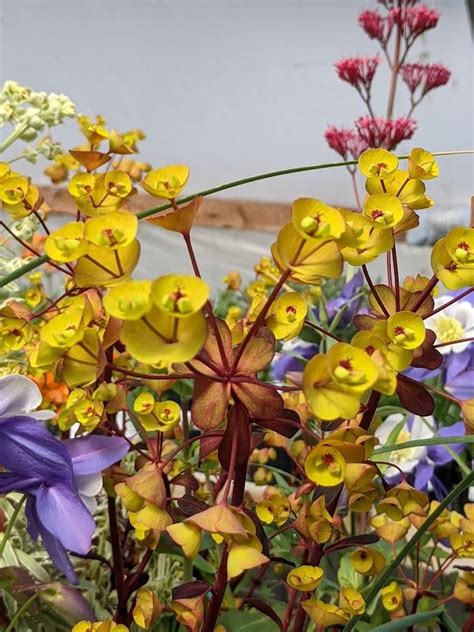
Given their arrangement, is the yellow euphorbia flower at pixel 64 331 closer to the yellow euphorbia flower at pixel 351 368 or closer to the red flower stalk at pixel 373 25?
the yellow euphorbia flower at pixel 351 368

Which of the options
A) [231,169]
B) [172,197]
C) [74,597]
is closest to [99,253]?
[172,197]

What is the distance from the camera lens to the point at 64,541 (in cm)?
25

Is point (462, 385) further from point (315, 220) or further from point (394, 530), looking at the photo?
point (315, 220)

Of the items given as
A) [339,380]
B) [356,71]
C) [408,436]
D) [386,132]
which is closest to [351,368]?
[339,380]

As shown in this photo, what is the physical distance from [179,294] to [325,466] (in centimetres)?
7

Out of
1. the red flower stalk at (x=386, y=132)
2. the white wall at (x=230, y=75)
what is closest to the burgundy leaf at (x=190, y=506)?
the red flower stalk at (x=386, y=132)

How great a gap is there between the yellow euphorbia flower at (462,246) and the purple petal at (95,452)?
12cm

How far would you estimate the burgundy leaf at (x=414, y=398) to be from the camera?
0.23 m

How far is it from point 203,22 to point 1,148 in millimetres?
2020

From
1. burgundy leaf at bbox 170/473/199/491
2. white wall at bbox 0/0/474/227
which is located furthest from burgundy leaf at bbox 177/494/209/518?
white wall at bbox 0/0/474/227

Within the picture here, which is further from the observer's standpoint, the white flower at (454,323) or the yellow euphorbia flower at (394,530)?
the white flower at (454,323)

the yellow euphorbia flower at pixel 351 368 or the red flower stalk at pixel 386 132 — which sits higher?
the yellow euphorbia flower at pixel 351 368

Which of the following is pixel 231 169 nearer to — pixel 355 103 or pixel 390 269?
pixel 355 103

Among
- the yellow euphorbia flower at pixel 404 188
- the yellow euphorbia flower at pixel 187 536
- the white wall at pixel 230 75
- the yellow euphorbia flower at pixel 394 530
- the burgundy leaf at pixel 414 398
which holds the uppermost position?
the yellow euphorbia flower at pixel 404 188
